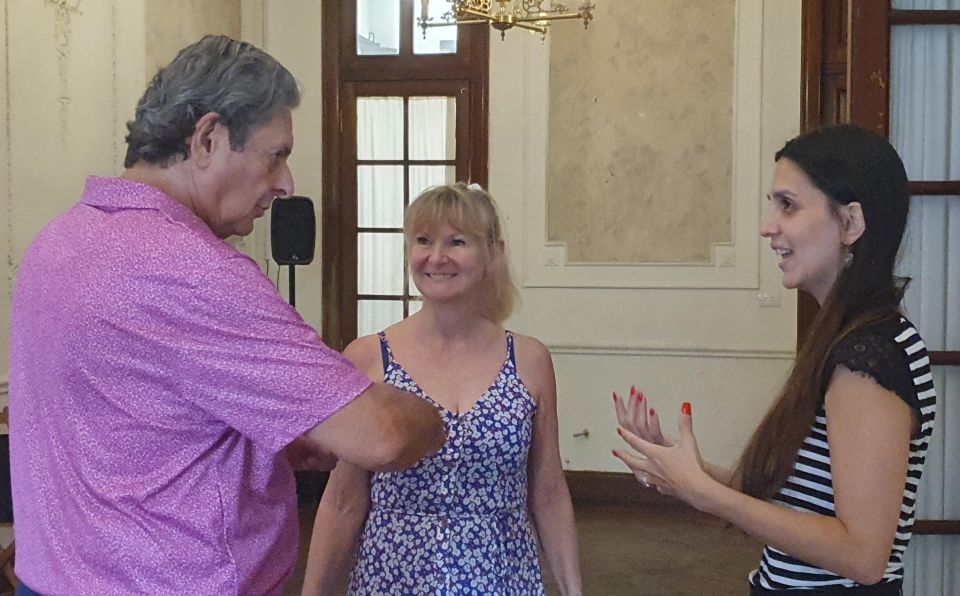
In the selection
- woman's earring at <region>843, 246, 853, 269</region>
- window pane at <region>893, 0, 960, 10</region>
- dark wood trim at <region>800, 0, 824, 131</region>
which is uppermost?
dark wood trim at <region>800, 0, 824, 131</region>

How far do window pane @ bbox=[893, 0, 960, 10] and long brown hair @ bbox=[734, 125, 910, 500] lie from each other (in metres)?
1.08

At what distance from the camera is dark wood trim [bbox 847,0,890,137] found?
258 cm

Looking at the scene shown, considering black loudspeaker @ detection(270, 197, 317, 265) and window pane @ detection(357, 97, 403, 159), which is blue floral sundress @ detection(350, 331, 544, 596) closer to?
black loudspeaker @ detection(270, 197, 317, 265)

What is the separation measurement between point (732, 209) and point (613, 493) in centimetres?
202

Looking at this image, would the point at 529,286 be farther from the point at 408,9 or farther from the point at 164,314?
the point at 164,314

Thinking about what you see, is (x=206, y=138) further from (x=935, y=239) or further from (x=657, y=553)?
(x=657, y=553)

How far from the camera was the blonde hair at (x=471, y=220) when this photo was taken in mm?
2434

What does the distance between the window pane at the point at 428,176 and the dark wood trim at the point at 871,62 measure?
16.3ft

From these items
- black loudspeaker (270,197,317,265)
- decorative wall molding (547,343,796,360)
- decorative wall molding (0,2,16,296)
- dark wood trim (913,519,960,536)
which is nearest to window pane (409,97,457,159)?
black loudspeaker (270,197,317,265)

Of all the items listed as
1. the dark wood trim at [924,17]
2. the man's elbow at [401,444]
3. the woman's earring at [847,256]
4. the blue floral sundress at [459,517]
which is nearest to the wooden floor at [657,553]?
the blue floral sundress at [459,517]

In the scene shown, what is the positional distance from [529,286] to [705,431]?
4.89ft

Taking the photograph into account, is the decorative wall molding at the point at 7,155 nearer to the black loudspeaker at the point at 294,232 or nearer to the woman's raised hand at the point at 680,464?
the black loudspeaker at the point at 294,232

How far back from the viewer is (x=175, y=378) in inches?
54.5

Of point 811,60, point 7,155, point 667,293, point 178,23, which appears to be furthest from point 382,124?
point 7,155
